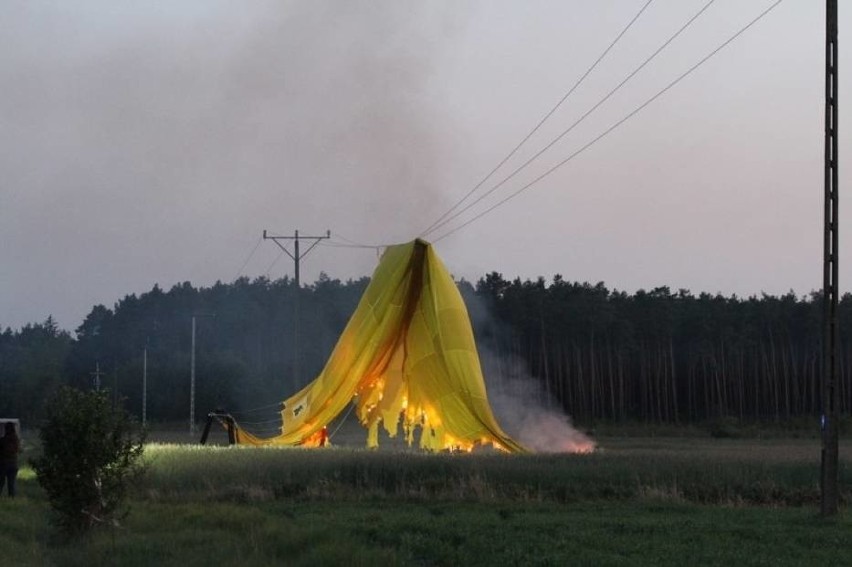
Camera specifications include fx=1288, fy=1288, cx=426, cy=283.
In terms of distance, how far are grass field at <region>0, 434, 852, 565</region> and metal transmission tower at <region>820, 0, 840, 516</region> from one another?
2.48ft

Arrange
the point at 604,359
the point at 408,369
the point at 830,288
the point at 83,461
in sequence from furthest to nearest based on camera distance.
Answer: the point at 604,359 < the point at 408,369 < the point at 830,288 < the point at 83,461

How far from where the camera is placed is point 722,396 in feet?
303

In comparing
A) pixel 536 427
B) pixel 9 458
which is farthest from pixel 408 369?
A: pixel 9 458

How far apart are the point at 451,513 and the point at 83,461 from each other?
21.8ft

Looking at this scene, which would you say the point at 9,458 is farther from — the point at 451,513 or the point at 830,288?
the point at 830,288

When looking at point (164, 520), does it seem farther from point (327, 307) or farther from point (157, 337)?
point (157, 337)

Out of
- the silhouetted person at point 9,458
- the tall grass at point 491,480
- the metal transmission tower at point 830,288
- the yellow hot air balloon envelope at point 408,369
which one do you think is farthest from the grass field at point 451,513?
the yellow hot air balloon envelope at point 408,369

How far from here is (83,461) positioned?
20.7m

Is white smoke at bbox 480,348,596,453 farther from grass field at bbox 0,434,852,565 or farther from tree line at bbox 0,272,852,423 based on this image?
tree line at bbox 0,272,852,423

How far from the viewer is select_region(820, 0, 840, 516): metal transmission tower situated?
2178 centimetres

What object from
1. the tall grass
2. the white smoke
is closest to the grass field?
the tall grass

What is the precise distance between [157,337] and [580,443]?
9302 cm

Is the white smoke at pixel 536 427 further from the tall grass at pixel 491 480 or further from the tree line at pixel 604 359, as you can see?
the tree line at pixel 604 359

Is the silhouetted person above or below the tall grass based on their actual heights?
above
